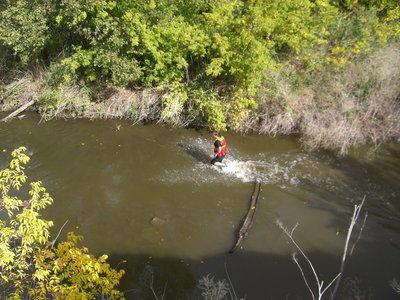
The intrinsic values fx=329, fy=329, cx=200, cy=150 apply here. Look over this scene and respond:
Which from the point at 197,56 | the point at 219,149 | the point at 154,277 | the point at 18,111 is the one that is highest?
the point at 197,56

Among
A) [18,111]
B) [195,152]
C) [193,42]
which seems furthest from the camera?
[18,111]

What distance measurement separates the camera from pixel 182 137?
1187 cm

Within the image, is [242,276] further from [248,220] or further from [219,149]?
[219,149]

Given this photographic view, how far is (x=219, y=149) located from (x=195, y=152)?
1.49 meters

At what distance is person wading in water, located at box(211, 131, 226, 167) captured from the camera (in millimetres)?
9680

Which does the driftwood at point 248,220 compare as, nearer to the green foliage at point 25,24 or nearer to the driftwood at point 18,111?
the green foliage at point 25,24

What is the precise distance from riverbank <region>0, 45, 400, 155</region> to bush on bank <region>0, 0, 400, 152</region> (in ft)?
0.16

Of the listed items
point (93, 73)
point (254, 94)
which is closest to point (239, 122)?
point (254, 94)

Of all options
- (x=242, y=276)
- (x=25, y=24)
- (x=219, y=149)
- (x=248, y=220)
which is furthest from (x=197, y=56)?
(x=242, y=276)

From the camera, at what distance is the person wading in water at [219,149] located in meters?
9.68

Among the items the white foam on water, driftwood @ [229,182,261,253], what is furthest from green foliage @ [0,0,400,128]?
driftwood @ [229,182,261,253]

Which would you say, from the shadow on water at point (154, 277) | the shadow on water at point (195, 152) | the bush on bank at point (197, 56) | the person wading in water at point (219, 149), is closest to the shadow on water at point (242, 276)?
the shadow on water at point (154, 277)

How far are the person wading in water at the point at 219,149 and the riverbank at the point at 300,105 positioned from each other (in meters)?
2.09

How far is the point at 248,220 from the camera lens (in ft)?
26.9
